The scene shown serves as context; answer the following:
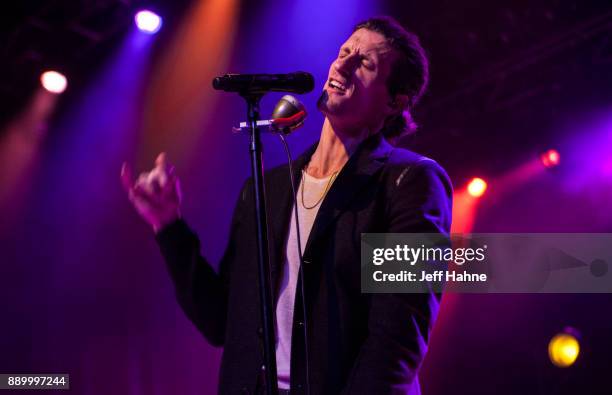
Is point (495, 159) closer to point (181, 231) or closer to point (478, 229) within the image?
point (478, 229)

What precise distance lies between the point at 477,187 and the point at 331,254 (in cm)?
631

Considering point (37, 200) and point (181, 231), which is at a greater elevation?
point (37, 200)

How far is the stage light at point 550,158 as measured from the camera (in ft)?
24.0

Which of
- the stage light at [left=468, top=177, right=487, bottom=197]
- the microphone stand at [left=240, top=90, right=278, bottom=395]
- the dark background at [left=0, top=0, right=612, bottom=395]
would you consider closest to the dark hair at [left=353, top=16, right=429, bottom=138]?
the microphone stand at [left=240, top=90, right=278, bottom=395]

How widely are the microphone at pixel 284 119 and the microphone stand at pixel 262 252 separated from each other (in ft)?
0.11

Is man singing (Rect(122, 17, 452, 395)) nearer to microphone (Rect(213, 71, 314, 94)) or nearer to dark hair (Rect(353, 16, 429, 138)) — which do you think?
dark hair (Rect(353, 16, 429, 138))

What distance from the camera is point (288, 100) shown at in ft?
5.95

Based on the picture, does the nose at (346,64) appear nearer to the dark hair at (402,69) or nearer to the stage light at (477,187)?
the dark hair at (402,69)

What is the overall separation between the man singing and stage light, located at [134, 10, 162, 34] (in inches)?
148

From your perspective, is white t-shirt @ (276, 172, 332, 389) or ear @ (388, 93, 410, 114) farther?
ear @ (388, 93, 410, 114)

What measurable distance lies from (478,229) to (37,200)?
204 inches

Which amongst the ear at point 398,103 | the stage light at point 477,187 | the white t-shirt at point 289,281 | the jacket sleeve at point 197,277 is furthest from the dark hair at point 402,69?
the stage light at point 477,187

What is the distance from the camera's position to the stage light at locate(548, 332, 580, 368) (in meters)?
7.06

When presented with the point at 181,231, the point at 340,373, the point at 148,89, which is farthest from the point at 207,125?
the point at 340,373
